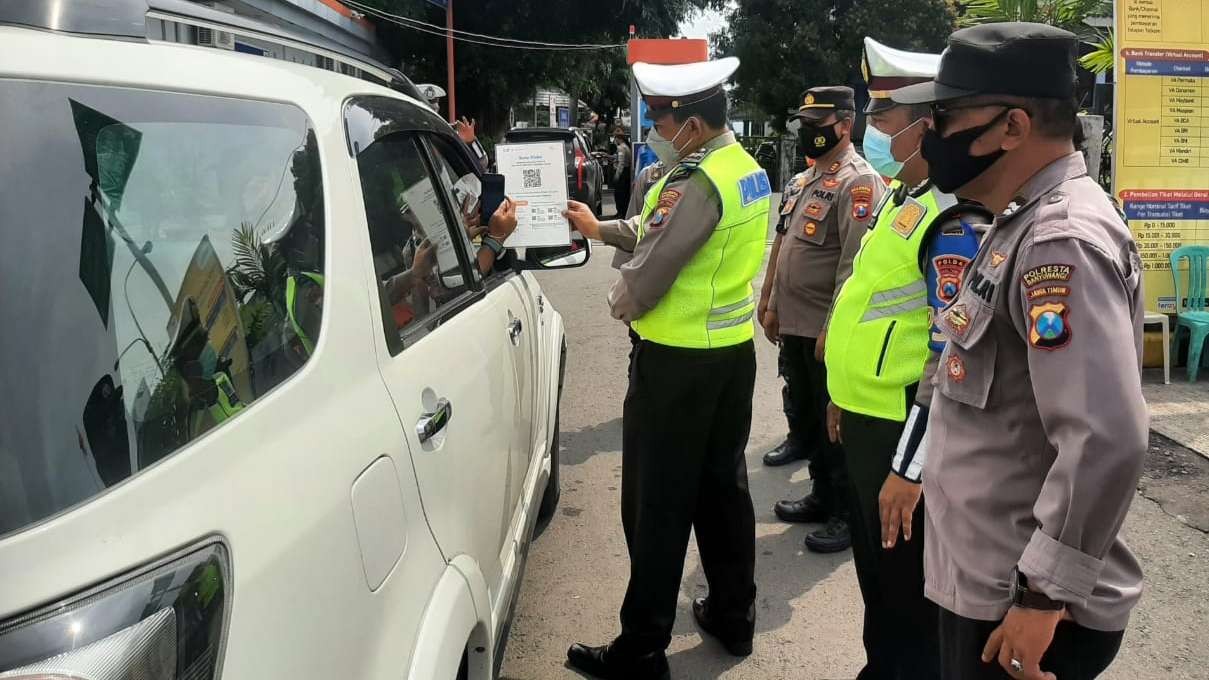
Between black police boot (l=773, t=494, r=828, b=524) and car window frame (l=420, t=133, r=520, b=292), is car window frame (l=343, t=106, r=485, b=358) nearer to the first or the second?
car window frame (l=420, t=133, r=520, b=292)

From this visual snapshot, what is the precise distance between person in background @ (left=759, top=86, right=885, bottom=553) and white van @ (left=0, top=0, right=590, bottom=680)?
7.65 ft

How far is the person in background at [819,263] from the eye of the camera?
A: 3.83 metres

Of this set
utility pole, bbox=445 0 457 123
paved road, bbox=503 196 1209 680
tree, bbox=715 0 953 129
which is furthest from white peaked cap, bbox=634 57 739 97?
tree, bbox=715 0 953 129

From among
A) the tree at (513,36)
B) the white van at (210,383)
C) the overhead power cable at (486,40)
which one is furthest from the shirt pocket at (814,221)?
the tree at (513,36)

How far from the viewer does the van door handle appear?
66.2 inches

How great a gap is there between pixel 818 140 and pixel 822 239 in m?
0.50

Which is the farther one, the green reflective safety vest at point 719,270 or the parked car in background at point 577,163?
the parked car in background at point 577,163

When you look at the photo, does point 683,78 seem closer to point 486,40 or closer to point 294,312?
point 294,312

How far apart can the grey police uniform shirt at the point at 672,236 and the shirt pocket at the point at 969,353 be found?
3.32ft

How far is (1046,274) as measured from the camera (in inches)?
54.6

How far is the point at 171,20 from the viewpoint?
146cm

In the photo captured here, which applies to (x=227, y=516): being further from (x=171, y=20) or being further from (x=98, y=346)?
(x=171, y=20)

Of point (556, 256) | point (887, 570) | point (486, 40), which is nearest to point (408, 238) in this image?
point (556, 256)

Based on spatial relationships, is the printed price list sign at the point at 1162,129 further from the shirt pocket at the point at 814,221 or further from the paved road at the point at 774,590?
the shirt pocket at the point at 814,221
